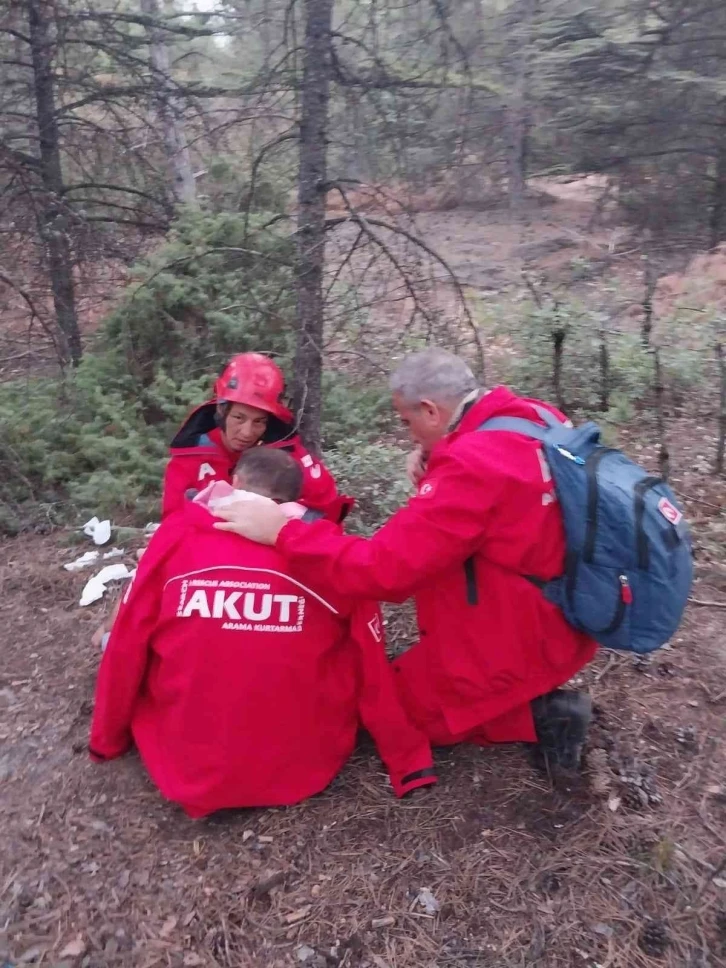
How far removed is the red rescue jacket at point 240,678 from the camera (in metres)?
2.71

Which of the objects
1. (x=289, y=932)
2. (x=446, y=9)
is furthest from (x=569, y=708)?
(x=446, y=9)

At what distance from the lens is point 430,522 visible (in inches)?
97.3

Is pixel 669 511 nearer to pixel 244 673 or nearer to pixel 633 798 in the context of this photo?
pixel 633 798

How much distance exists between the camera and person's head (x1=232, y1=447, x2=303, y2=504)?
2789 mm

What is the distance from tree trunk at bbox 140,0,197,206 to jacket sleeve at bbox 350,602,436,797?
11.1 ft

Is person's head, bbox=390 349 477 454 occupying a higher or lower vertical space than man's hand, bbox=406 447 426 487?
higher

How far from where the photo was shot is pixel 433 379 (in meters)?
2.69

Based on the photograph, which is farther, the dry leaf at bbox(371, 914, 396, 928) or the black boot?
the black boot

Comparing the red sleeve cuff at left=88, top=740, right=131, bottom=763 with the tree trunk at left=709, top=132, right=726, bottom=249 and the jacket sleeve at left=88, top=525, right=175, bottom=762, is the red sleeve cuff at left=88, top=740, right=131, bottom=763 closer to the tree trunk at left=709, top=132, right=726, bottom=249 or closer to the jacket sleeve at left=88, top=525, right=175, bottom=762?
the jacket sleeve at left=88, top=525, right=175, bottom=762

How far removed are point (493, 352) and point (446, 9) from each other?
480 cm

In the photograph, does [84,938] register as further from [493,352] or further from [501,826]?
[493,352]

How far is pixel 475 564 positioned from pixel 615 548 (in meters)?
0.47

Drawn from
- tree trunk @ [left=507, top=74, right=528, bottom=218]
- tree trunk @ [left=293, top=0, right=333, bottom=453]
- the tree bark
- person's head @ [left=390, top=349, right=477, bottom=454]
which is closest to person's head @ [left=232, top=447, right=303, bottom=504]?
person's head @ [left=390, top=349, right=477, bottom=454]

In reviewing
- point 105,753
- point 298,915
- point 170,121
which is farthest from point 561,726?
point 170,121
